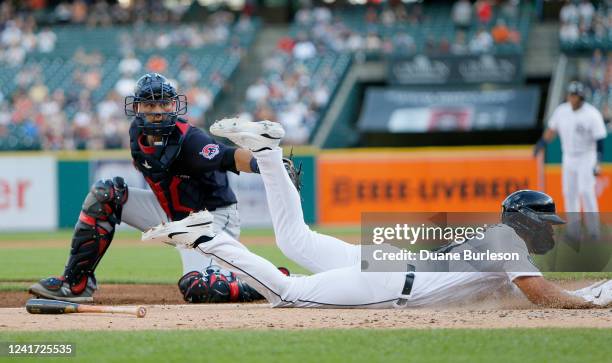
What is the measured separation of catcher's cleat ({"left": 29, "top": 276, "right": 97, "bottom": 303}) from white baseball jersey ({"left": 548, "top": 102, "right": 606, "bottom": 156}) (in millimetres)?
7799

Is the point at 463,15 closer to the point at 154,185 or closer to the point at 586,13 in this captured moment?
the point at 586,13

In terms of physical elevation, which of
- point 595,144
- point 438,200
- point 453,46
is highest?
point 453,46

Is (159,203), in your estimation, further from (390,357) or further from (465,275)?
(390,357)

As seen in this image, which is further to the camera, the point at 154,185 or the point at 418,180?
the point at 418,180

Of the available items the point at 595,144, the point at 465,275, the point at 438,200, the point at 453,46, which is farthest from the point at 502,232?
the point at 453,46

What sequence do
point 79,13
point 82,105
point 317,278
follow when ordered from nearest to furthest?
point 317,278 < point 82,105 < point 79,13

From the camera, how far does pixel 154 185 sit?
7.58 meters

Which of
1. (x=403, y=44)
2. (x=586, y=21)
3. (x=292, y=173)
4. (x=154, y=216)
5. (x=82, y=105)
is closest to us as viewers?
(x=292, y=173)

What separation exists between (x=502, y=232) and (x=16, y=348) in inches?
117

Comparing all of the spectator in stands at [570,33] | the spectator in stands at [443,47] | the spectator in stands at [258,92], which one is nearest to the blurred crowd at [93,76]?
the spectator in stands at [258,92]

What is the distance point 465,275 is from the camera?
639cm

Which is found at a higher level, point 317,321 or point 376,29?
point 376,29

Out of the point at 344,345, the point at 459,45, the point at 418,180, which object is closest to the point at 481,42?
the point at 459,45

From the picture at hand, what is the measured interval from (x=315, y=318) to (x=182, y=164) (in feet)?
5.77
